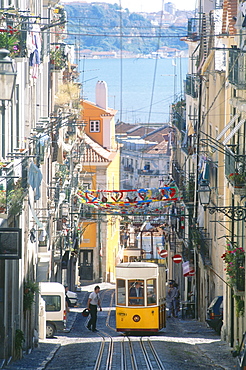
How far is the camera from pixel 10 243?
15.0 m

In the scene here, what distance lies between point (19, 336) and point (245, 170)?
6.33 metres

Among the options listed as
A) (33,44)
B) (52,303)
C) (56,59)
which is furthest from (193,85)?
(33,44)

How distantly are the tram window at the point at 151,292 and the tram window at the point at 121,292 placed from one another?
73 cm

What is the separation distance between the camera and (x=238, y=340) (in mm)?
20250

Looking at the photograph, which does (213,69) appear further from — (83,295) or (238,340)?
(83,295)

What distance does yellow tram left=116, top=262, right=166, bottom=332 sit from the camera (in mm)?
24609

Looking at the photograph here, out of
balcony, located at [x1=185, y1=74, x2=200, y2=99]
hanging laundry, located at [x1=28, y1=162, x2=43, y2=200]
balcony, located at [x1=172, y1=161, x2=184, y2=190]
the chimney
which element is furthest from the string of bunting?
the chimney

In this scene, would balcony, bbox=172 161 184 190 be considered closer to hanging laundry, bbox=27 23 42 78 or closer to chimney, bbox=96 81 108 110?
chimney, bbox=96 81 108 110

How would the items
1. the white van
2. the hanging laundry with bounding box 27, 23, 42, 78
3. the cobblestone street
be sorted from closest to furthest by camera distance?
the cobblestone street
the hanging laundry with bounding box 27, 23, 42, 78
the white van

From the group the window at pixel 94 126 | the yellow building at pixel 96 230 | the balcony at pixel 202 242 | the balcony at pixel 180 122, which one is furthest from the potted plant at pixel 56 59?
the window at pixel 94 126

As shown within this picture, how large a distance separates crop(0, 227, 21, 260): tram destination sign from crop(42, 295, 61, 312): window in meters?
12.4

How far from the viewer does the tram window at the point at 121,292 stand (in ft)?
81.5

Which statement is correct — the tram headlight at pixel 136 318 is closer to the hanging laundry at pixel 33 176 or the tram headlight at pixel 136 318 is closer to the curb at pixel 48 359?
the curb at pixel 48 359

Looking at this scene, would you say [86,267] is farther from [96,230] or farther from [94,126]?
[94,126]
